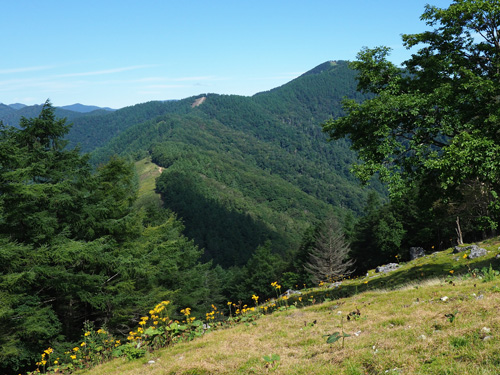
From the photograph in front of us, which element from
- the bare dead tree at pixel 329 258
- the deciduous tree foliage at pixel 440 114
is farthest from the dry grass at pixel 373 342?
the bare dead tree at pixel 329 258

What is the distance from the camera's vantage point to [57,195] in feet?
58.0

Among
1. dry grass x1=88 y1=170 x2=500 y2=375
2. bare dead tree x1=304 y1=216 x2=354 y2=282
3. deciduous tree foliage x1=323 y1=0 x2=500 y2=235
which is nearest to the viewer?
dry grass x1=88 y1=170 x2=500 y2=375

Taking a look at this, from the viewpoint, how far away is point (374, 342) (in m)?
6.11

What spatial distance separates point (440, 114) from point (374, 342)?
877 cm

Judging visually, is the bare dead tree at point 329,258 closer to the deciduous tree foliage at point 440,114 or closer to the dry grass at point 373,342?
the deciduous tree foliage at point 440,114

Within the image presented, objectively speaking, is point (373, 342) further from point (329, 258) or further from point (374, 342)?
point (329, 258)

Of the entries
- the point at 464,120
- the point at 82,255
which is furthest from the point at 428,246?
the point at 82,255

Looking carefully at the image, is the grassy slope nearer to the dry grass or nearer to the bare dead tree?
the dry grass

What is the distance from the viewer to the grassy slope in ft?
16.3

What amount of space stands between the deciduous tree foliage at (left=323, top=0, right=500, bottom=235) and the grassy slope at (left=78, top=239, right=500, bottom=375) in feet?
11.6

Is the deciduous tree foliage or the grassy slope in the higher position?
the deciduous tree foliage

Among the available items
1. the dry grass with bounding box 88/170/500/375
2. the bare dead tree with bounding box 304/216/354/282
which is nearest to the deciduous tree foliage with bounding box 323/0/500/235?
the dry grass with bounding box 88/170/500/375

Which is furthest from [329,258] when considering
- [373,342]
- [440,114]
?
[373,342]

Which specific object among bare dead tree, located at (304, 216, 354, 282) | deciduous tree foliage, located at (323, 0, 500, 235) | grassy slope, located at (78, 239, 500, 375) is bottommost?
bare dead tree, located at (304, 216, 354, 282)
